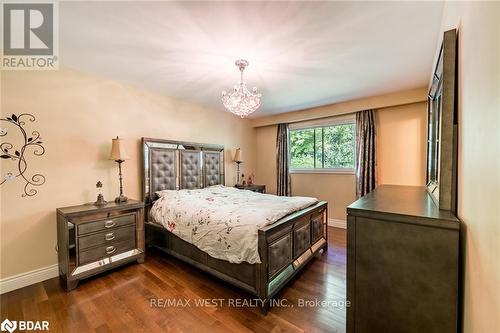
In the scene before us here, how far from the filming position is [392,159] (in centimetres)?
372

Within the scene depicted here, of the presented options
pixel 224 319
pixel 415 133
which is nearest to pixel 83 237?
pixel 224 319

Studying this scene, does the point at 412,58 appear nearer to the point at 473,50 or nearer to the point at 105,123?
the point at 473,50

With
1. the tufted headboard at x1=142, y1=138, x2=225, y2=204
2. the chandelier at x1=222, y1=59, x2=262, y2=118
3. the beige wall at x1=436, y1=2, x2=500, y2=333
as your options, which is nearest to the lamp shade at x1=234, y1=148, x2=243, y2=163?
the tufted headboard at x1=142, y1=138, x2=225, y2=204

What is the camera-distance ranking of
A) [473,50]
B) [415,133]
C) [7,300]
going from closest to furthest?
1. [473,50]
2. [7,300]
3. [415,133]

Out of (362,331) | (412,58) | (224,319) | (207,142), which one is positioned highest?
(412,58)

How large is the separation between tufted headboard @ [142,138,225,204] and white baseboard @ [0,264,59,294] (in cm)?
126

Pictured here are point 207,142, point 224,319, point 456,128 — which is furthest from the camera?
point 207,142

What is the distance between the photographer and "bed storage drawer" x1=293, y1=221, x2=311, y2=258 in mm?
2361

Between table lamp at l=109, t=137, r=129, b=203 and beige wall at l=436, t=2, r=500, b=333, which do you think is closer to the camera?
beige wall at l=436, t=2, r=500, b=333

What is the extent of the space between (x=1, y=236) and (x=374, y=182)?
5.03 meters

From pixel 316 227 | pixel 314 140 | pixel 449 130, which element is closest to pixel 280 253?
pixel 316 227

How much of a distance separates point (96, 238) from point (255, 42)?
2734 mm

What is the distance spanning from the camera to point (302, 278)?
2.42 meters

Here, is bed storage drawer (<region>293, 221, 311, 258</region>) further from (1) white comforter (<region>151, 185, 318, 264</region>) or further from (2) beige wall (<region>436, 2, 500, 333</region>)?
(2) beige wall (<region>436, 2, 500, 333</region>)
